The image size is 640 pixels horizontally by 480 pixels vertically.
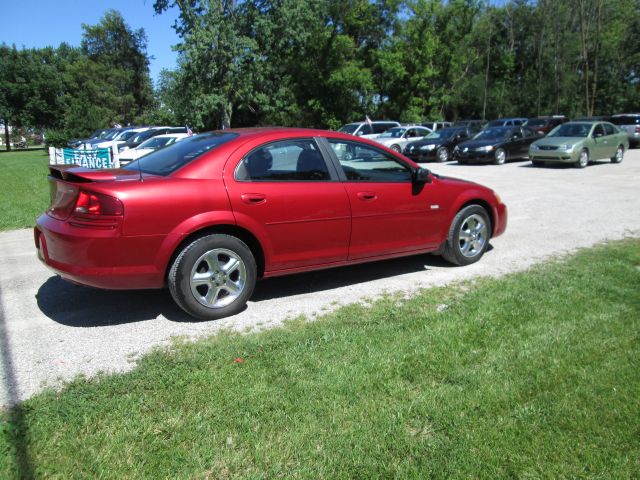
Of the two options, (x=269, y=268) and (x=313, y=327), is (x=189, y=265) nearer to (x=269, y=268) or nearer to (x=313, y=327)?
(x=269, y=268)

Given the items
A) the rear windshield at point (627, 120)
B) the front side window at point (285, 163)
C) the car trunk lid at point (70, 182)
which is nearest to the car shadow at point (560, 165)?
the rear windshield at point (627, 120)

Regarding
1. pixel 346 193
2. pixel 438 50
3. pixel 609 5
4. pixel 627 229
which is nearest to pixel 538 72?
pixel 609 5

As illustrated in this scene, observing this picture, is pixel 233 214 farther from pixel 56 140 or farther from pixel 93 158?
pixel 56 140

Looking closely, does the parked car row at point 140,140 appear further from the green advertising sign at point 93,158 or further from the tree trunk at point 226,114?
the tree trunk at point 226,114

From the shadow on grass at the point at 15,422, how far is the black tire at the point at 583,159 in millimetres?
18111

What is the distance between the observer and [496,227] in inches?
254

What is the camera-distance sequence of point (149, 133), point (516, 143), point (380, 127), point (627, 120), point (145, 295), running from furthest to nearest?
point (627, 120)
point (149, 133)
point (380, 127)
point (516, 143)
point (145, 295)

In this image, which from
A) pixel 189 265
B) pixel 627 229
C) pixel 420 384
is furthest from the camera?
pixel 627 229

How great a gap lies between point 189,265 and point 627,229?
685cm

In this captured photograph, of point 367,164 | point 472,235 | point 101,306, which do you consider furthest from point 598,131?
point 101,306

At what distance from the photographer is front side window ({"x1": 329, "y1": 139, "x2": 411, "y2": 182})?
5.24 meters

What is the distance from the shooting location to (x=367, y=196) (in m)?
5.17

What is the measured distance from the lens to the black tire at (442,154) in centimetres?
2205

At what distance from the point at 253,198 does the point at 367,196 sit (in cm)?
122
